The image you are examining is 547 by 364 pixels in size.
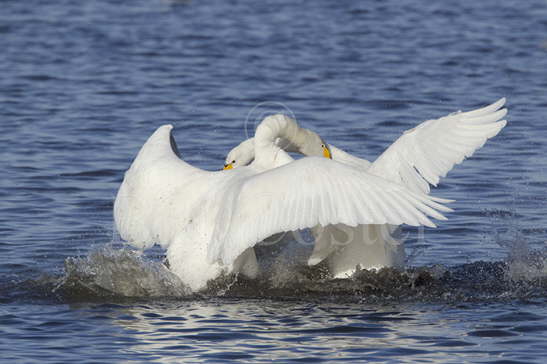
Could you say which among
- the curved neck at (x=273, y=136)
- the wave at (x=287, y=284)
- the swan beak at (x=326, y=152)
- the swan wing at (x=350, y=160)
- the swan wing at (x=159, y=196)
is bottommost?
the wave at (x=287, y=284)

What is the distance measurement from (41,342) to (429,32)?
1814cm

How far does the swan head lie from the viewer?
36.4ft

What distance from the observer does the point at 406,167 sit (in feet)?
31.0

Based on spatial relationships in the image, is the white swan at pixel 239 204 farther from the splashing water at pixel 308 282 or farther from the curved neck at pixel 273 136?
the splashing water at pixel 308 282

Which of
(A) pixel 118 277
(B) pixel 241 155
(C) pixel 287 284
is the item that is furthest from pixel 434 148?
(A) pixel 118 277

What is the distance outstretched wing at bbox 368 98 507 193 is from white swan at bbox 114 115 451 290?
1.08ft

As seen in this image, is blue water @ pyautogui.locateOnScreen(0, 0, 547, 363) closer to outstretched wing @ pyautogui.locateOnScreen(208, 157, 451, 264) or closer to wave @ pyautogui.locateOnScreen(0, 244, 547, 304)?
wave @ pyautogui.locateOnScreen(0, 244, 547, 304)

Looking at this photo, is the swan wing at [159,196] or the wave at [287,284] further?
the swan wing at [159,196]

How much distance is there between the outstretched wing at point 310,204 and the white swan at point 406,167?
53cm

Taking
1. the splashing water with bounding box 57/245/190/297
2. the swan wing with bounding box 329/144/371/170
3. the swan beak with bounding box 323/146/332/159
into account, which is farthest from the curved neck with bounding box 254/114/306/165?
the splashing water with bounding box 57/245/190/297

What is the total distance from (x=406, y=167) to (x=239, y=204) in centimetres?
144

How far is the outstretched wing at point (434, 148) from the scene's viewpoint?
30.9 feet

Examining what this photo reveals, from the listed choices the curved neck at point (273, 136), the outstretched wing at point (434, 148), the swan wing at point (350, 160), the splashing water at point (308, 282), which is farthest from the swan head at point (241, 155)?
the outstretched wing at point (434, 148)

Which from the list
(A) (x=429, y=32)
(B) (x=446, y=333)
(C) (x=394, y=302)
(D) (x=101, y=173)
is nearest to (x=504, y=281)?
(C) (x=394, y=302)
